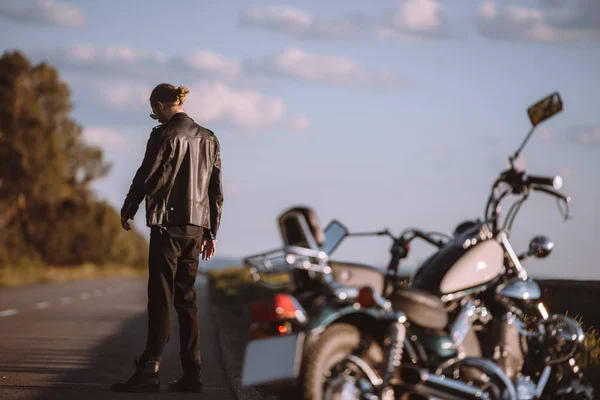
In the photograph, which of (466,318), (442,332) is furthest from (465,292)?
(442,332)

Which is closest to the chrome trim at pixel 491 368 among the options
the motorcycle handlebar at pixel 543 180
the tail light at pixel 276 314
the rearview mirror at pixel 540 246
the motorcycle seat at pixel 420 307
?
the motorcycle seat at pixel 420 307

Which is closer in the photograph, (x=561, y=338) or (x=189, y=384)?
(x=561, y=338)

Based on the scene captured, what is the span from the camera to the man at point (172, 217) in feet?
26.4

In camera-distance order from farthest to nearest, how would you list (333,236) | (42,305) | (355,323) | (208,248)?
(42,305) < (208,248) < (333,236) < (355,323)

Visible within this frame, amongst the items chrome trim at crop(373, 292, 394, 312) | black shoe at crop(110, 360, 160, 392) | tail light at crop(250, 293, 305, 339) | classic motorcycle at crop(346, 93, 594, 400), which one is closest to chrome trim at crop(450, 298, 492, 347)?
classic motorcycle at crop(346, 93, 594, 400)

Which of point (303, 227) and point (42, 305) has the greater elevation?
point (303, 227)

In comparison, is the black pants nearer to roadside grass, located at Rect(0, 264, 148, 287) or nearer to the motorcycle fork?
the motorcycle fork

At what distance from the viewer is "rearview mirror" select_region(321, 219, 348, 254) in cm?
604

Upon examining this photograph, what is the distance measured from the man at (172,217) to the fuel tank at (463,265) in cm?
222

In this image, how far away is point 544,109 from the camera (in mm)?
6695

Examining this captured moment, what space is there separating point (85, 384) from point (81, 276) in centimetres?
4652

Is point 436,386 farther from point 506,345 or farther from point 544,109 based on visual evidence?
→ point 544,109

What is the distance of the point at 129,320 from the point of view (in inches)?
683

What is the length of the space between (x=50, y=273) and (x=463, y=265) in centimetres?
4308
